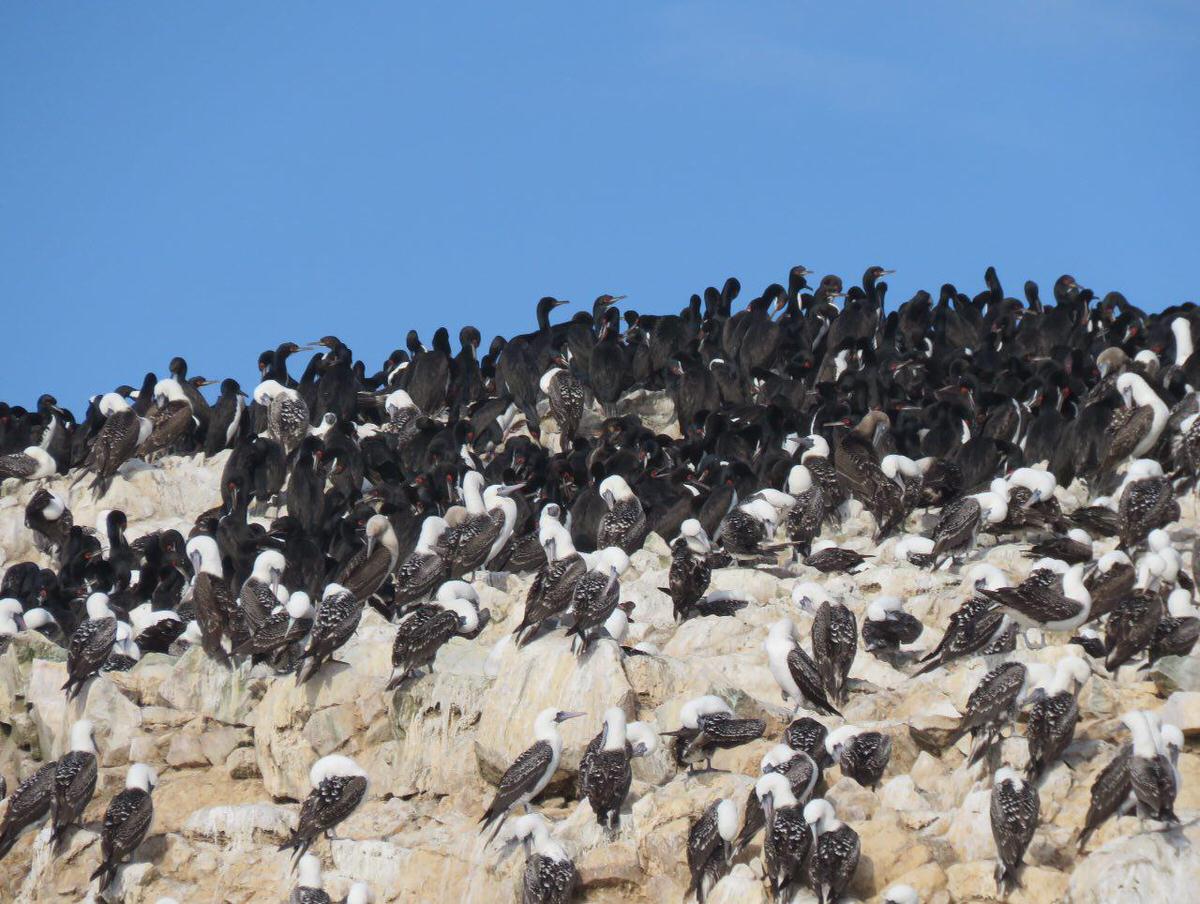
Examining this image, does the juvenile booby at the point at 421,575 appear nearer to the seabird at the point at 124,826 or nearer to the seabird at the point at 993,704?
the seabird at the point at 124,826

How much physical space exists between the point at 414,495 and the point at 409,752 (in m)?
7.39

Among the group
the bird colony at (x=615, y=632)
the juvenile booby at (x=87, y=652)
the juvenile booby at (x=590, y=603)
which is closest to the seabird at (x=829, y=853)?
the bird colony at (x=615, y=632)

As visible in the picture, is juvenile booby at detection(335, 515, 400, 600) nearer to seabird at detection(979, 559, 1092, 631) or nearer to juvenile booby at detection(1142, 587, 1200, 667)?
seabird at detection(979, 559, 1092, 631)

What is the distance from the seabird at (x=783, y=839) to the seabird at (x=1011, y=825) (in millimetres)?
1283

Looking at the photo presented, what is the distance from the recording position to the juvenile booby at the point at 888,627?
1739 centimetres

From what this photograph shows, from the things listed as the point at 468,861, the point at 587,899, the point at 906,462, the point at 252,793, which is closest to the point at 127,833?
the point at 252,793

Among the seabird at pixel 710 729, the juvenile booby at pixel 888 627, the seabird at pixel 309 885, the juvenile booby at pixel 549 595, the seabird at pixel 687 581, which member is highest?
the seabird at pixel 687 581

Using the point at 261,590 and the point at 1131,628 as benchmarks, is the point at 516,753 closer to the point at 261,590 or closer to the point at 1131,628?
the point at 261,590

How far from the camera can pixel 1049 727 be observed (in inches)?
544

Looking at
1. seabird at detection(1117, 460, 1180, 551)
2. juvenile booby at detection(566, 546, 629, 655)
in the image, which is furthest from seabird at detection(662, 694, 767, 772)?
seabird at detection(1117, 460, 1180, 551)

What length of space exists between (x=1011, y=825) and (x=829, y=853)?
Result: 4.08ft

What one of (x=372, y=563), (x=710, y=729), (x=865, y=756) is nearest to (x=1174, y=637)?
(x=865, y=756)

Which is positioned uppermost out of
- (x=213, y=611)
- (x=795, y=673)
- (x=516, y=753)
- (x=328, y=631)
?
(x=213, y=611)

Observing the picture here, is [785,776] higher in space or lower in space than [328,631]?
lower
